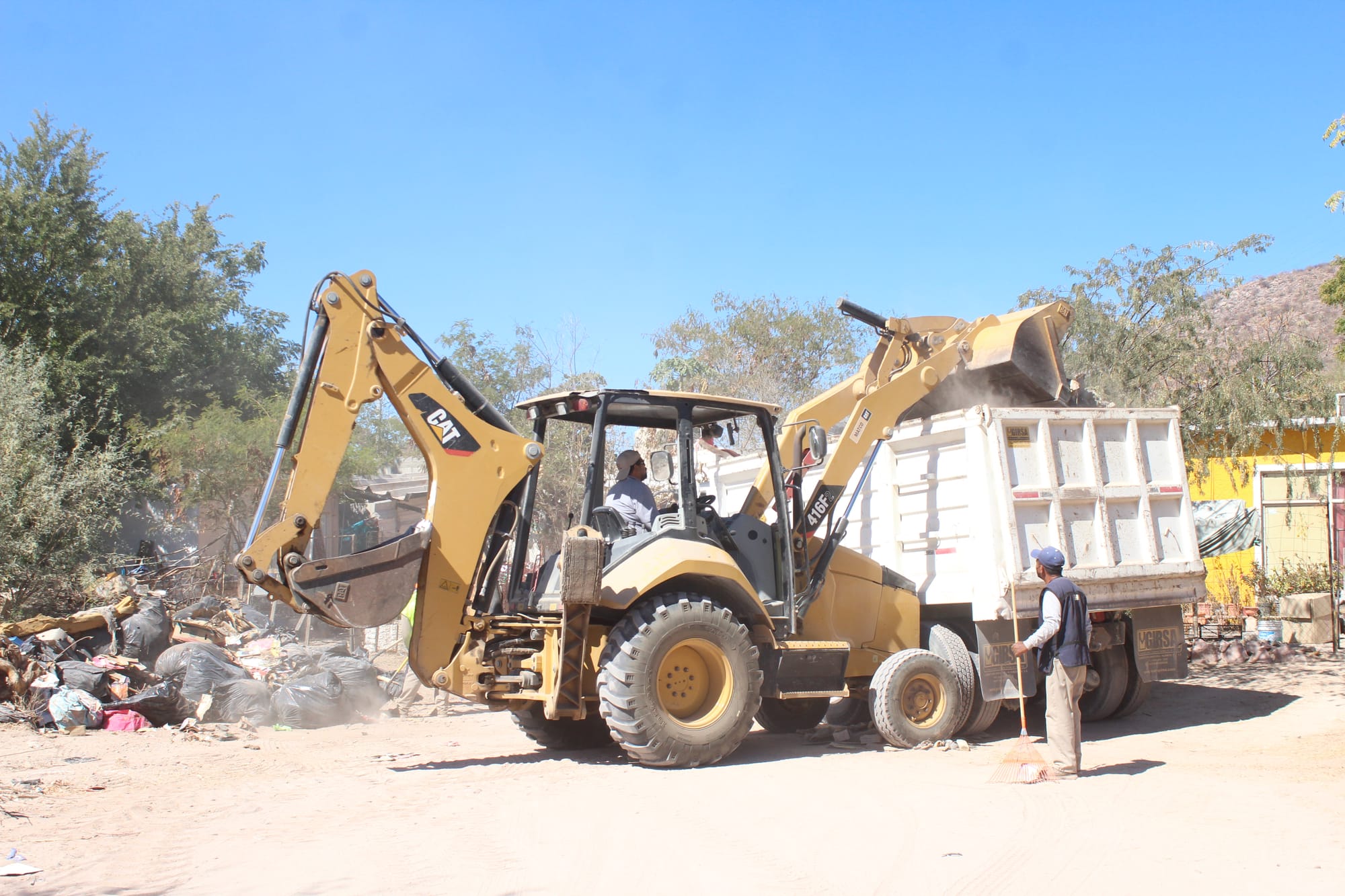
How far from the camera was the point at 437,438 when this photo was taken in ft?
22.4

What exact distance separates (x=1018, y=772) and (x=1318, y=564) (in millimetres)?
11354

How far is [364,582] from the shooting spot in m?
6.44

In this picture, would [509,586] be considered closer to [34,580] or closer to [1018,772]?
[1018,772]

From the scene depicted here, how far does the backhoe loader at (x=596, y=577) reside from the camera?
21.2 feet

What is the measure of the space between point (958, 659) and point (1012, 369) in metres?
2.49

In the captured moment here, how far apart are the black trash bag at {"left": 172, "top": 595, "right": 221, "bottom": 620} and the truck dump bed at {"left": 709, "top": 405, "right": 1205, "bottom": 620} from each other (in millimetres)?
9124

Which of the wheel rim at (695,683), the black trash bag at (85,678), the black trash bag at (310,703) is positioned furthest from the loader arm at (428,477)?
the black trash bag at (85,678)

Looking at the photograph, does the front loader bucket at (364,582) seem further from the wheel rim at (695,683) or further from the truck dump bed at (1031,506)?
the truck dump bed at (1031,506)

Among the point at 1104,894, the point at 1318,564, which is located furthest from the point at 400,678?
the point at 1318,564

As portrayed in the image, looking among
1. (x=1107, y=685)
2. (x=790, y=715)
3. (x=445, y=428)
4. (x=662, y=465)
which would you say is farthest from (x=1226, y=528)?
(x=445, y=428)

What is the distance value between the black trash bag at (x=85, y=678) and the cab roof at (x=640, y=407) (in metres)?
4.69

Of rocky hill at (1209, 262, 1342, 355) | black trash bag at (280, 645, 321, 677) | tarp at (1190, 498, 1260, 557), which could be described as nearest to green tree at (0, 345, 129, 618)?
black trash bag at (280, 645, 321, 677)

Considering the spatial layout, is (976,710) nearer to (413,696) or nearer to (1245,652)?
(413,696)

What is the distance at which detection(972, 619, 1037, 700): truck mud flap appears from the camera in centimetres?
802
